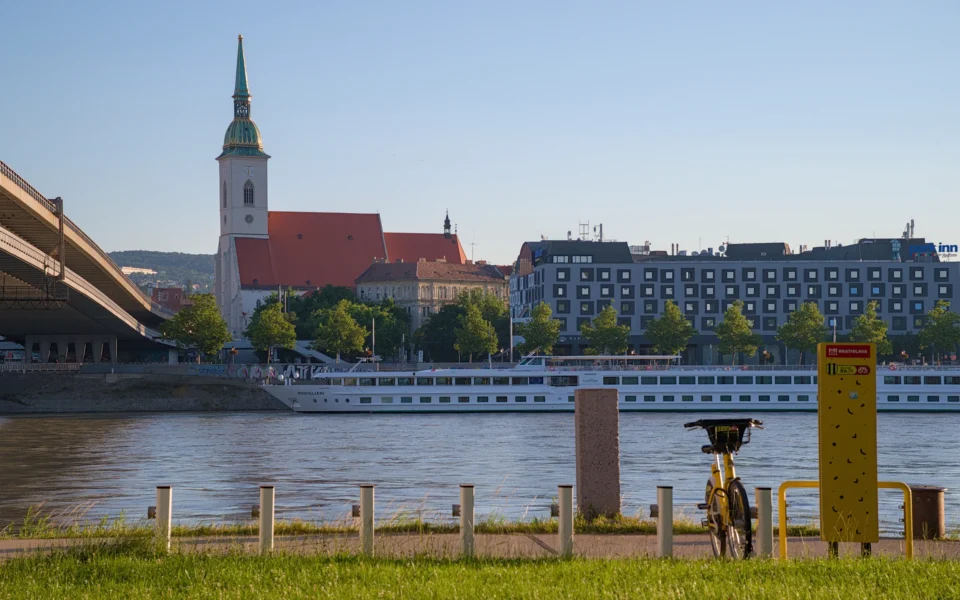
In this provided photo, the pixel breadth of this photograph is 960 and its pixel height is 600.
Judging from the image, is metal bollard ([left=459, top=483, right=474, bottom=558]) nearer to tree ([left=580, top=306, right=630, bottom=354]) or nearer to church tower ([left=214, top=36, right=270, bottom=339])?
tree ([left=580, top=306, right=630, bottom=354])

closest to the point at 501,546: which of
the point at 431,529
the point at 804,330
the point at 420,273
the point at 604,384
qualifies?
the point at 431,529

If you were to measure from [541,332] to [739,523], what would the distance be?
9009 cm

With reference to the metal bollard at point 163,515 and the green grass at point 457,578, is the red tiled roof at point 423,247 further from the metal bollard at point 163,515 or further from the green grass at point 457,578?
the green grass at point 457,578

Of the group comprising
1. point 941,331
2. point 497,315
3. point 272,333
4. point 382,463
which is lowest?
point 382,463

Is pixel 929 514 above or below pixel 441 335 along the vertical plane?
below

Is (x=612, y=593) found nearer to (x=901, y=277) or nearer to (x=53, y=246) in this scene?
(x=53, y=246)

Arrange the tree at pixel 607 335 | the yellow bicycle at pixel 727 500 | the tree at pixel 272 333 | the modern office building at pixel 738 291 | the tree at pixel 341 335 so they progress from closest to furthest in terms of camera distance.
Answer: the yellow bicycle at pixel 727 500 → the tree at pixel 607 335 → the tree at pixel 272 333 → the tree at pixel 341 335 → the modern office building at pixel 738 291

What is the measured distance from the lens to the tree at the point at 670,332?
101875 mm

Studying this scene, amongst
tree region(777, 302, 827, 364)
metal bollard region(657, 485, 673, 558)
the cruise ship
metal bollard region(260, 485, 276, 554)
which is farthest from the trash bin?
tree region(777, 302, 827, 364)

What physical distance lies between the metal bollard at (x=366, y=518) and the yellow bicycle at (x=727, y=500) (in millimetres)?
2932

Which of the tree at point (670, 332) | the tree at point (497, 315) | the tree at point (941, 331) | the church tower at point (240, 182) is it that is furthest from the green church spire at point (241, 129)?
the tree at point (941, 331)

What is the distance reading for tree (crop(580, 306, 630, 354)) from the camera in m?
102

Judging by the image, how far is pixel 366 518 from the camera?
1268cm

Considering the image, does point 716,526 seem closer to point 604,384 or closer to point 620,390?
point 604,384
